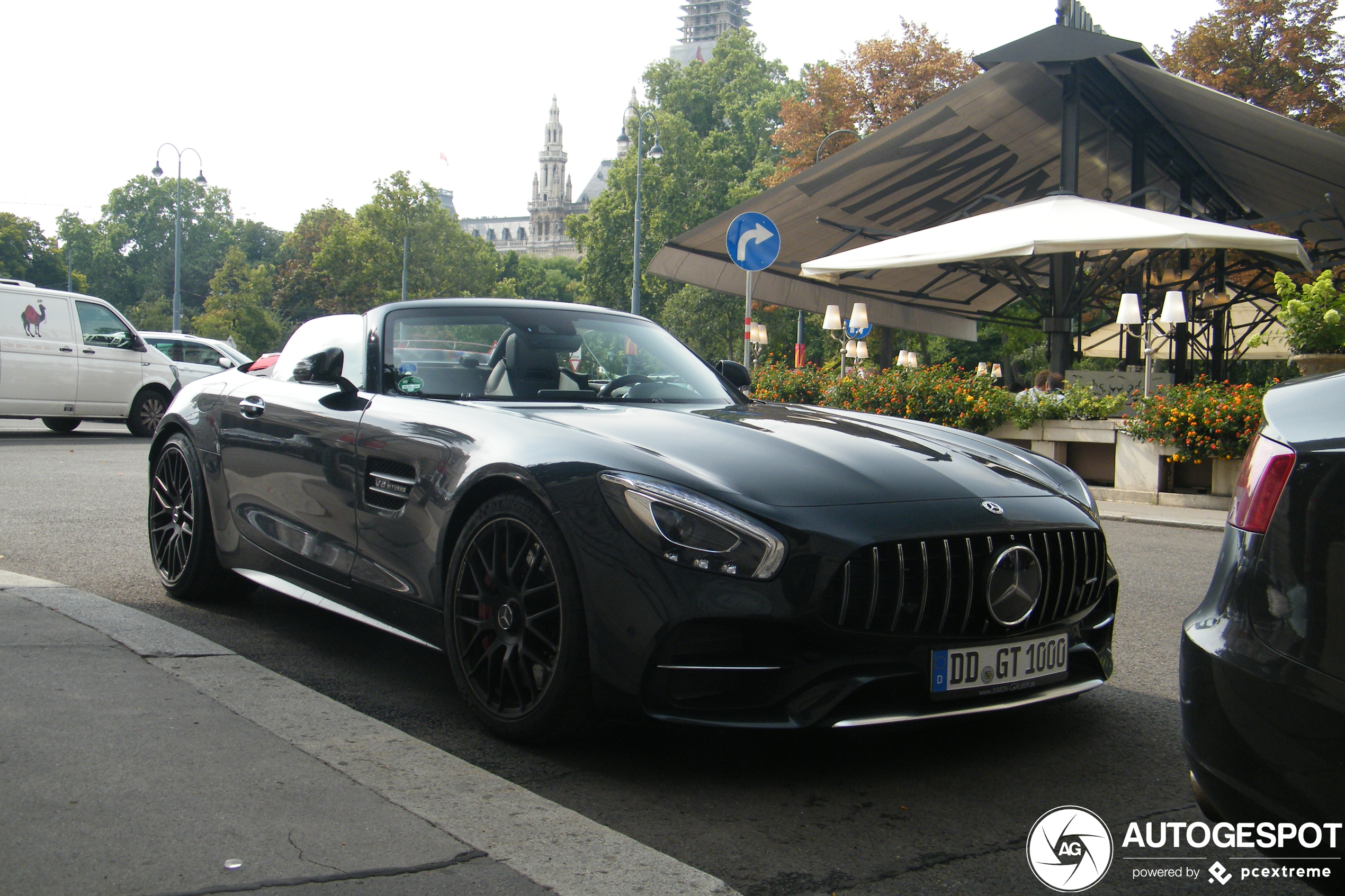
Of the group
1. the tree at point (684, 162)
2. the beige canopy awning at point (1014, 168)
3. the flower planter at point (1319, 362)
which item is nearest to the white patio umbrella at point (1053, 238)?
the flower planter at point (1319, 362)

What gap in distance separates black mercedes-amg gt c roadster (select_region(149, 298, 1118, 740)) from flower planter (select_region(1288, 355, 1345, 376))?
8.85 m

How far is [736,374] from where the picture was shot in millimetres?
5359

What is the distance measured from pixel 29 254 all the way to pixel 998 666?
3885 inches

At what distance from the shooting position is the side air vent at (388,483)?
154 inches

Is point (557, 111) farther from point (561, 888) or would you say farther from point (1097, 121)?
point (561, 888)

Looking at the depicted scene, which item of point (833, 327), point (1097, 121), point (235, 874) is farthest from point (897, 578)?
point (1097, 121)

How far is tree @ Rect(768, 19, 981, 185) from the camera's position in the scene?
36.2 m

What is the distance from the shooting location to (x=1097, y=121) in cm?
2173

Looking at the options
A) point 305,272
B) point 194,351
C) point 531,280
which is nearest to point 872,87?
point 194,351

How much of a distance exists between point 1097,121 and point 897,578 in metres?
21.0

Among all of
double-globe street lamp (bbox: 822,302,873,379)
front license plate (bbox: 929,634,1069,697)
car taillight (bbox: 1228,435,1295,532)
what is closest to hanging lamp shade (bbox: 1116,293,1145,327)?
double-globe street lamp (bbox: 822,302,873,379)

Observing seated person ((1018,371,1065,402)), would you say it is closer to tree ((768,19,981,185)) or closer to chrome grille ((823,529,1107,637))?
chrome grille ((823,529,1107,637))

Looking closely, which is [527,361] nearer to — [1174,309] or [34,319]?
[34,319]

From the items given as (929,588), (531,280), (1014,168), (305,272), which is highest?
(531,280)
